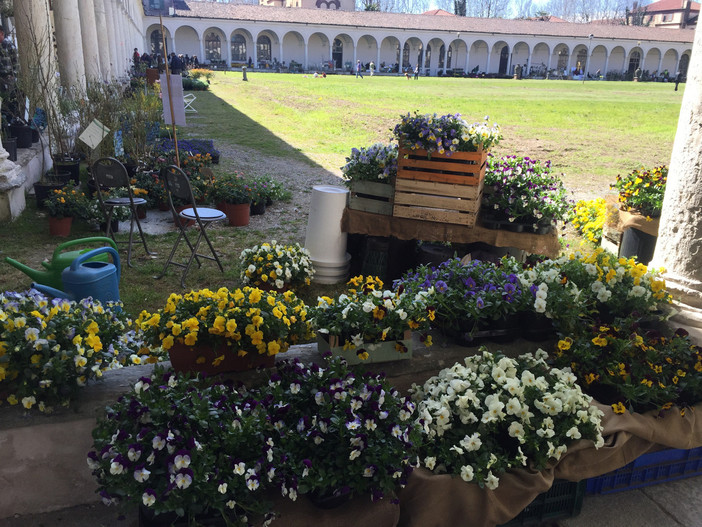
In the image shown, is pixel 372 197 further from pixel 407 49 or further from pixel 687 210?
pixel 407 49

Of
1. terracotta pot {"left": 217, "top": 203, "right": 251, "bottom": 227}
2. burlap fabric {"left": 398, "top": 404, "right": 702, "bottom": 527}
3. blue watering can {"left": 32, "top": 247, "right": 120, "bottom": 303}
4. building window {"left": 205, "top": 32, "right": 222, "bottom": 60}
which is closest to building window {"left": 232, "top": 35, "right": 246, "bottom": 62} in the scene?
building window {"left": 205, "top": 32, "right": 222, "bottom": 60}

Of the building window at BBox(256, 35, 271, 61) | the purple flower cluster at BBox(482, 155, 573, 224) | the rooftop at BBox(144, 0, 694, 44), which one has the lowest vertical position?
the purple flower cluster at BBox(482, 155, 573, 224)

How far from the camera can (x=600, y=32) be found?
63.7 m

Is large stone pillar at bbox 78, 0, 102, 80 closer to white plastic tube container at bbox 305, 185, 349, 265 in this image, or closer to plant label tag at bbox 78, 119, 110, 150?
plant label tag at bbox 78, 119, 110, 150

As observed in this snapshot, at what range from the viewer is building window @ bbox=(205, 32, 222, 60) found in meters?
57.0

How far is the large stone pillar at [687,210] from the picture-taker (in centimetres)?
331

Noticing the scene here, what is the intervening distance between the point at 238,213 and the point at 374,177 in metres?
2.90

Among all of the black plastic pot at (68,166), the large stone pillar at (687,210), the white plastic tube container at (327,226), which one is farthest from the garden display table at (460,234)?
the black plastic pot at (68,166)

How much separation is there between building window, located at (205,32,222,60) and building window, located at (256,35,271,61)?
3760mm

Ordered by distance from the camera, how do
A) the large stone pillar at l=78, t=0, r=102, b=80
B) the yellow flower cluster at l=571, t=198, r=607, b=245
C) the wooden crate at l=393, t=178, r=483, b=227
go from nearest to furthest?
the wooden crate at l=393, t=178, r=483, b=227 → the yellow flower cluster at l=571, t=198, r=607, b=245 → the large stone pillar at l=78, t=0, r=102, b=80

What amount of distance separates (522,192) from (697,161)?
1396mm

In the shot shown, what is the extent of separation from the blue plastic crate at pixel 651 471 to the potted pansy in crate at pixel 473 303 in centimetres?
78

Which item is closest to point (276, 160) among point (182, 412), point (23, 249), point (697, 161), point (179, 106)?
point (179, 106)

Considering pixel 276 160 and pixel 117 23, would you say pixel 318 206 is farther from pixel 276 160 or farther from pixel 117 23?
pixel 117 23
